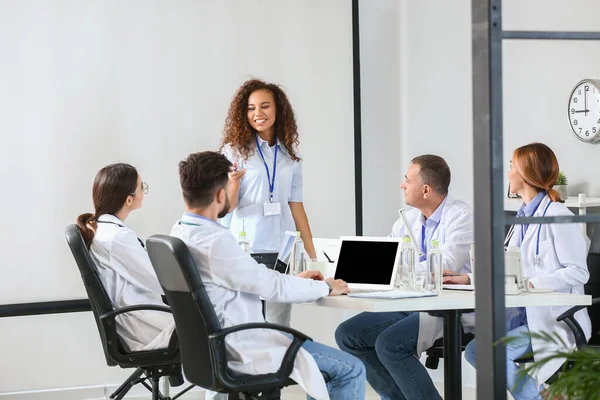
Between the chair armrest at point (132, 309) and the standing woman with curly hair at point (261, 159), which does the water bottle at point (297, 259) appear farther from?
the standing woman with curly hair at point (261, 159)

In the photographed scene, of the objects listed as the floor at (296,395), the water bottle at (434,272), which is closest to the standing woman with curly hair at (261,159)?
the floor at (296,395)

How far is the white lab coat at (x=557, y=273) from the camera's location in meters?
3.41

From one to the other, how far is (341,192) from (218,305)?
2743 mm

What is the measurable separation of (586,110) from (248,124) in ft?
5.69

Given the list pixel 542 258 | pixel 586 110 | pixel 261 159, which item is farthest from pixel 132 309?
pixel 586 110

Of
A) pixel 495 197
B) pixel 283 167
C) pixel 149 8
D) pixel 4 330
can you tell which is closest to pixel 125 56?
pixel 149 8

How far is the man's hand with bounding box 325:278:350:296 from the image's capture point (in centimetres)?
323

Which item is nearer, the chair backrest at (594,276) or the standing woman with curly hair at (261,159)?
the chair backrest at (594,276)

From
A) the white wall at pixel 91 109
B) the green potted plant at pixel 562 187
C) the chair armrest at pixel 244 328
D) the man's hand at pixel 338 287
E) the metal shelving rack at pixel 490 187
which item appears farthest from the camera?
the white wall at pixel 91 109

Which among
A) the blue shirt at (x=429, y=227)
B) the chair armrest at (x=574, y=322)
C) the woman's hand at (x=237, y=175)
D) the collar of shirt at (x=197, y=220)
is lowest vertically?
the chair armrest at (x=574, y=322)

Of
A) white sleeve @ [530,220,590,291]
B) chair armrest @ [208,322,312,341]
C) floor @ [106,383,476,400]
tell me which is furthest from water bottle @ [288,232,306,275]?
floor @ [106,383,476,400]

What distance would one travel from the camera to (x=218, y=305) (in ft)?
9.57

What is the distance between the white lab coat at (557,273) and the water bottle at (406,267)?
43 cm

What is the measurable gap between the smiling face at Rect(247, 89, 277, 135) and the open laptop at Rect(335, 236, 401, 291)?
1.06 metres
